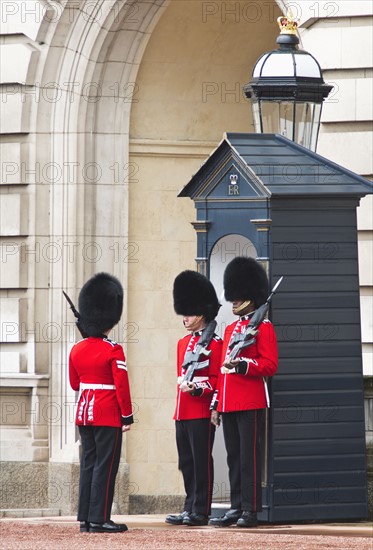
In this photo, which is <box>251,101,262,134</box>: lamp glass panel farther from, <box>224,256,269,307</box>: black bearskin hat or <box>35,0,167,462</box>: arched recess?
<box>35,0,167,462</box>: arched recess

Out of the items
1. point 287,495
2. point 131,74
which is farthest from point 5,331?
point 287,495

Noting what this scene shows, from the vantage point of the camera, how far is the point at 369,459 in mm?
11086

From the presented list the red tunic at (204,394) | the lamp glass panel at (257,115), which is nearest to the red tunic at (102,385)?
the red tunic at (204,394)

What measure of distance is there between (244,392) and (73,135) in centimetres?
380

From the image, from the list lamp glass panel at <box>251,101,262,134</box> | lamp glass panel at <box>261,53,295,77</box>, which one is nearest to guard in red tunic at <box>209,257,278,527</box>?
lamp glass panel at <box>251,101,262,134</box>

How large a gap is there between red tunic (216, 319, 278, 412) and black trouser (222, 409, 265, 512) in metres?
0.05

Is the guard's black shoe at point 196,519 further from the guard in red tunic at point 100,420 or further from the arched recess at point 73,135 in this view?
the arched recess at point 73,135

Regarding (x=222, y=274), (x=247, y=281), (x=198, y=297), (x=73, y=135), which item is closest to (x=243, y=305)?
(x=247, y=281)

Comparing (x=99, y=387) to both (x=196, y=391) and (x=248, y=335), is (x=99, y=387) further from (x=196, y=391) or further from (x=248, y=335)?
(x=248, y=335)

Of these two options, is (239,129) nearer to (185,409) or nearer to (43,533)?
(185,409)

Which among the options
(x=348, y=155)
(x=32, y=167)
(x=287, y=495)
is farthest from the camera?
(x=32, y=167)

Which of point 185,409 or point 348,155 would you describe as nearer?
point 185,409

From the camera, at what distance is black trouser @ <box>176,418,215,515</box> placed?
10273 millimetres

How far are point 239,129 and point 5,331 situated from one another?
2346 millimetres
